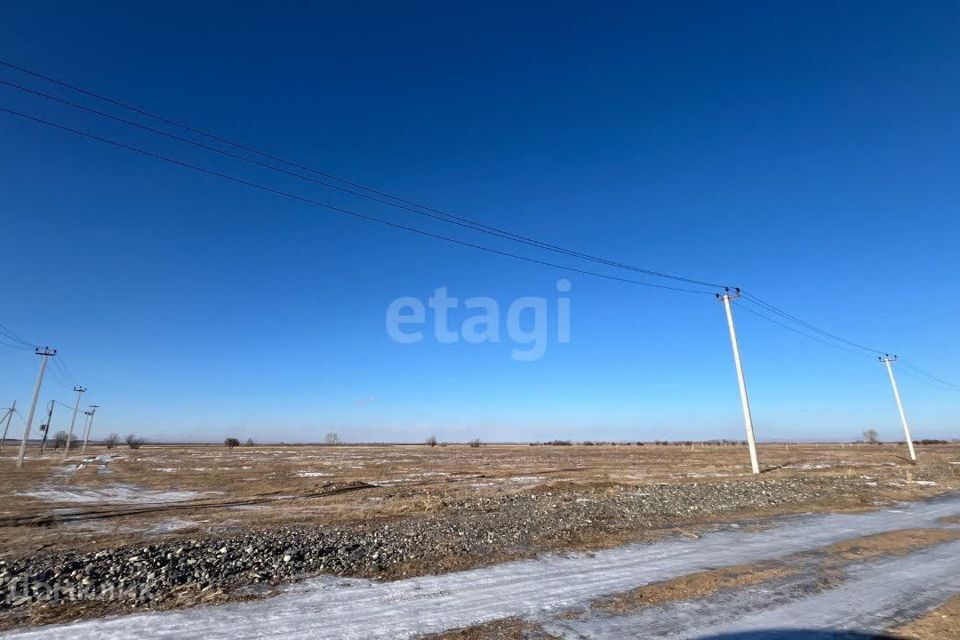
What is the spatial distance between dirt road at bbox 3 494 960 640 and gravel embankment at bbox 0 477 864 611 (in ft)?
3.16

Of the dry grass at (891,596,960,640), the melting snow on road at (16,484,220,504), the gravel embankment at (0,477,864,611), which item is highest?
the gravel embankment at (0,477,864,611)

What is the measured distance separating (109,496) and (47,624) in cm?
2179

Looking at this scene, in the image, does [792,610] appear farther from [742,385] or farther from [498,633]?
[742,385]

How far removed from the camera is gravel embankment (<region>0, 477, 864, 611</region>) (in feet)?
24.6

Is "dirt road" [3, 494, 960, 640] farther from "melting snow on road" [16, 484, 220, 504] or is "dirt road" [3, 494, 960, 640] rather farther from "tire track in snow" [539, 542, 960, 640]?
"melting snow on road" [16, 484, 220, 504]

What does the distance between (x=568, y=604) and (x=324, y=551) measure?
223 inches

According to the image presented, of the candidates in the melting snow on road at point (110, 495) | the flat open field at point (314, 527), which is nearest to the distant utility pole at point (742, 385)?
the flat open field at point (314, 527)

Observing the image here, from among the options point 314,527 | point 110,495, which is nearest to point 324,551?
point 314,527

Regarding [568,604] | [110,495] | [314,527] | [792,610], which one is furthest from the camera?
[110,495]

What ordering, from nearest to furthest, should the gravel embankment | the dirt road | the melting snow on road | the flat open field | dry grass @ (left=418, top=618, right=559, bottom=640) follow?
1. dry grass @ (left=418, top=618, right=559, bottom=640)
2. the dirt road
3. the gravel embankment
4. the flat open field
5. the melting snow on road

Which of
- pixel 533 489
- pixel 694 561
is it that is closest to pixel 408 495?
pixel 533 489

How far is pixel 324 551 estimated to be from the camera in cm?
991

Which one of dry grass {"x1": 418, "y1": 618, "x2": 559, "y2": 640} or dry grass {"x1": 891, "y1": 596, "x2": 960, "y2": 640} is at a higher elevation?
dry grass {"x1": 418, "y1": 618, "x2": 559, "y2": 640}

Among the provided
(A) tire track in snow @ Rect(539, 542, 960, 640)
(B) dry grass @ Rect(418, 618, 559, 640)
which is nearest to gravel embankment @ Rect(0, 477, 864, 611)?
(B) dry grass @ Rect(418, 618, 559, 640)
